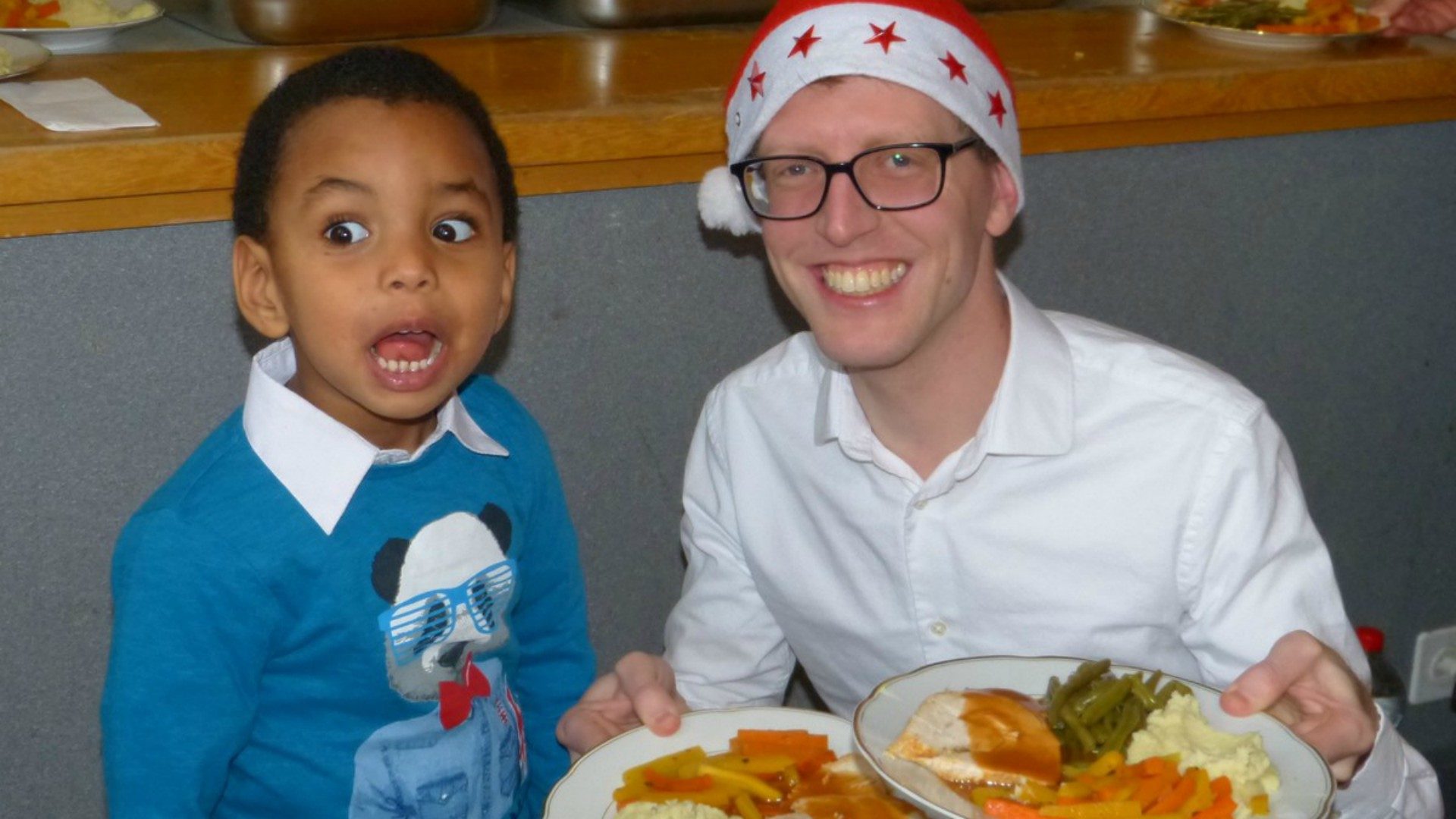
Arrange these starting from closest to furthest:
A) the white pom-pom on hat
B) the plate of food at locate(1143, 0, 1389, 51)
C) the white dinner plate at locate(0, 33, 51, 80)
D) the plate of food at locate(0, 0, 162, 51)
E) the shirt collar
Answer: the shirt collar
the white pom-pom on hat
the white dinner plate at locate(0, 33, 51, 80)
the plate of food at locate(0, 0, 162, 51)
the plate of food at locate(1143, 0, 1389, 51)

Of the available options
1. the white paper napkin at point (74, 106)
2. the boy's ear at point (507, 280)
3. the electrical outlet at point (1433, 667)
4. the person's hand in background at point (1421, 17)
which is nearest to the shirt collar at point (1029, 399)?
the boy's ear at point (507, 280)

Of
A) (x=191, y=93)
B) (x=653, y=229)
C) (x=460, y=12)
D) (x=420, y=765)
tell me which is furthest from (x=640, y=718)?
(x=460, y=12)

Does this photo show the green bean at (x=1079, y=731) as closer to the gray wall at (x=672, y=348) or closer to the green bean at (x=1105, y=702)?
the green bean at (x=1105, y=702)

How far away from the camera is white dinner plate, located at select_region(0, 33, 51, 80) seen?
171cm

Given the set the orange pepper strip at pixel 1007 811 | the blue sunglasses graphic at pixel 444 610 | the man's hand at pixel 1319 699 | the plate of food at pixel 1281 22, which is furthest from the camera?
the plate of food at pixel 1281 22

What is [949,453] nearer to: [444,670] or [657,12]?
[444,670]

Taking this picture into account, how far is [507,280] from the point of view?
1.41 metres

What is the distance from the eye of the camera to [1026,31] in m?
2.19

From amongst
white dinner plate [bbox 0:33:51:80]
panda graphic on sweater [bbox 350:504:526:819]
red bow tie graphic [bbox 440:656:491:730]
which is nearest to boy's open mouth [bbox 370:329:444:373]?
panda graphic on sweater [bbox 350:504:526:819]

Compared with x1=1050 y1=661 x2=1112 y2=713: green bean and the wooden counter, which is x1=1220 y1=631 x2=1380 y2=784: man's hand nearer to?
x1=1050 y1=661 x2=1112 y2=713: green bean

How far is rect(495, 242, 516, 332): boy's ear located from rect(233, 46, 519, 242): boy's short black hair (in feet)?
0.27

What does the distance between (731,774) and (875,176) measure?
0.49 meters

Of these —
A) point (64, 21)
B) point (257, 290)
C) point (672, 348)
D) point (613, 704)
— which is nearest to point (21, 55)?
point (64, 21)

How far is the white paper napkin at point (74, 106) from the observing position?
1518 mm
